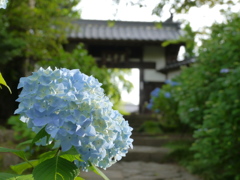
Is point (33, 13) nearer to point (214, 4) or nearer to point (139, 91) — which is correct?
point (214, 4)

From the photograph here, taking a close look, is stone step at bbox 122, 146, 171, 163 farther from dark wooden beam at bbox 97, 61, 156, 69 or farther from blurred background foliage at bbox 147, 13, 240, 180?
dark wooden beam at bbox 97, 61, 156, 69

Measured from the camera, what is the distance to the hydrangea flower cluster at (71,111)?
1.05 metres

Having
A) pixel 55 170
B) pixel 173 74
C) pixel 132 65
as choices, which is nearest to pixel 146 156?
pixel 55 170

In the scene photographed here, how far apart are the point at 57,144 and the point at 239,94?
11.3ft

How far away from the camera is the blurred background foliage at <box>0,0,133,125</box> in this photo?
759cm

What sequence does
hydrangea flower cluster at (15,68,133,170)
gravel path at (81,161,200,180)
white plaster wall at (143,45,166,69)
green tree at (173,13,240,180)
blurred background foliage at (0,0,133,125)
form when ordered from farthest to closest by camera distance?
white plaster wall at (143,45,166,69)
blurred background foliage at (0,0,133,125)
gravel path at (81,161,200,180)
green tree at (173,13,240,180)
hydrangea flower cluster at (15,68,133,170)

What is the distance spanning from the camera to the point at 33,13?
8188 millimetres

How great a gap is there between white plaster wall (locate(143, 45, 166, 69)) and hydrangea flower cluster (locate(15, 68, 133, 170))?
48.4 feet

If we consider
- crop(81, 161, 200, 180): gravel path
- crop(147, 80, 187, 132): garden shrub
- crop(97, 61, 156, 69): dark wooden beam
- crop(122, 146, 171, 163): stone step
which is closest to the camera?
crop(81, 161, 200, 180): gravel path

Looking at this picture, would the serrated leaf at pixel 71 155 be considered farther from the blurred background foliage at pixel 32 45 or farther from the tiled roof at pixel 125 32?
the tiled roof at pixel 125 32

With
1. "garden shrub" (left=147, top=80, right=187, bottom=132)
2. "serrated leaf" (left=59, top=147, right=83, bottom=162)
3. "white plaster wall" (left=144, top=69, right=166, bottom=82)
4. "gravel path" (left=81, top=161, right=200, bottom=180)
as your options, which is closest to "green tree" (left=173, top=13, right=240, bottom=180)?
"gravel path" (left=81, top=161, right=200, bottom=180)

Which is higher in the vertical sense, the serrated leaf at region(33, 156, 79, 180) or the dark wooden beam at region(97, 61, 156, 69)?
the dark wooden beam at region(97, 61, 156, 69)

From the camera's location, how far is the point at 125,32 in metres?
16.7

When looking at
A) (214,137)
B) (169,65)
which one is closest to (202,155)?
(214,137)
